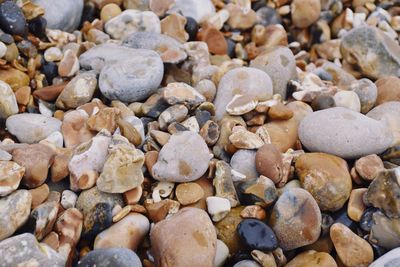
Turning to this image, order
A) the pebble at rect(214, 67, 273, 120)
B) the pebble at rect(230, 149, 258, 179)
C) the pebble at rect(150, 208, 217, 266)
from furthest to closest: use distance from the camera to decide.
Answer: the pebble at rect(214, 67, 273, 120), the pebble at rect(230, 149, 258, 179), the pebble at rect(150, 208, 217, 266)

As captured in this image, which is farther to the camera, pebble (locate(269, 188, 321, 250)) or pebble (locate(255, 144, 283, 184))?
pebble (locate(255, 144, 283, 184))

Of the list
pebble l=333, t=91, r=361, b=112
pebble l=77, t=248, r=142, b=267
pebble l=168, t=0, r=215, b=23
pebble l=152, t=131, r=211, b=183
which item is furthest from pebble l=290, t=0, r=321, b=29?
pebble l=77, t=248, r=142, b=267

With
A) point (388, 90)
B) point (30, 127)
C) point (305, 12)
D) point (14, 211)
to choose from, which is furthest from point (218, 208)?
point (305, 12)

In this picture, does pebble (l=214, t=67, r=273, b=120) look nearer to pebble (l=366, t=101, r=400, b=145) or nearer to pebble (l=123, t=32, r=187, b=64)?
pebble (l=123, t=32, r=187, b=64)

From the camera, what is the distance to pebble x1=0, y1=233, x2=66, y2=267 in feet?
4.86

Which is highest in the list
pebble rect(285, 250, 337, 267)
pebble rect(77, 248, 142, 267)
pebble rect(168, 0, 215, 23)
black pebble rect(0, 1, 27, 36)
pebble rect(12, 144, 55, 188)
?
black pebble rect(0, 1, 27, 36)

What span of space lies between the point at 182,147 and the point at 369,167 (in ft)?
2.31

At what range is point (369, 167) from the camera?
73.8 inches

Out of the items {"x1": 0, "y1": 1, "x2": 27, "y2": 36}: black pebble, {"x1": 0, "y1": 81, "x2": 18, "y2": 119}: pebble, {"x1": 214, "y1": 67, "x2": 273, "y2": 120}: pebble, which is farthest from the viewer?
{"x1": 0, "y1": 1, "x2": 27, "y2": 36}: black pebble

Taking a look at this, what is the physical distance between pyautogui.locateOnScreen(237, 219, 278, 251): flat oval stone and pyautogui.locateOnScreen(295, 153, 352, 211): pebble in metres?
0.25

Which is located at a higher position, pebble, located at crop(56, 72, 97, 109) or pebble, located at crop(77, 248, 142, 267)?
pebble, located at crop(56, 72, 97, 109)

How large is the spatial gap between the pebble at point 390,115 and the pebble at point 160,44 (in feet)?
3.02

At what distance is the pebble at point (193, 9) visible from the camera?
2.81 m

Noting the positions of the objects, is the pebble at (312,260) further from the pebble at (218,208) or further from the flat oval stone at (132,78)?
the flat oval stone at (132,78)
